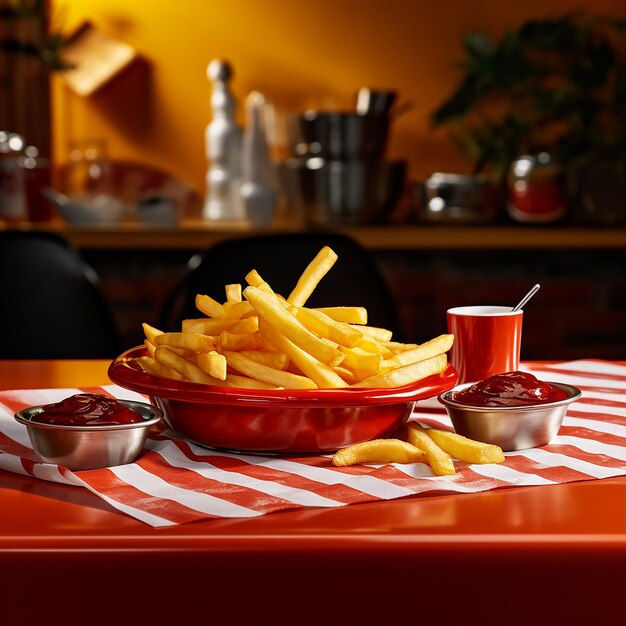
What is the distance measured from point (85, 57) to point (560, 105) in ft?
4.53

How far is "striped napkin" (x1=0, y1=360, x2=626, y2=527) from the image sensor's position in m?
0.81

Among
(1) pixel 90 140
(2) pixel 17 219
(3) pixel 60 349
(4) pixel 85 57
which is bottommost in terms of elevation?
(3) pixel 60 349

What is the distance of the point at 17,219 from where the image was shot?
10.3 ft

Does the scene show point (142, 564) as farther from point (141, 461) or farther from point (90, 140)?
point (90, 140)

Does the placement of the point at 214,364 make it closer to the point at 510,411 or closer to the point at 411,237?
the point at 510,411

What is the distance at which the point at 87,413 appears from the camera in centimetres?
91

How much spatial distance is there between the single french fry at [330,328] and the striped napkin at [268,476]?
104mm

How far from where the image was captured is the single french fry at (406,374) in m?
0.96

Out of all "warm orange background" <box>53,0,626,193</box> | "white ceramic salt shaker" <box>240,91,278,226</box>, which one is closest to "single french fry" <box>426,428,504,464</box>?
"white ceramic salt shaker" <box>240,91,278,226</box>

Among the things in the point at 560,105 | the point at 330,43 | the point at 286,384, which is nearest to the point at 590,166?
the point at 560,105

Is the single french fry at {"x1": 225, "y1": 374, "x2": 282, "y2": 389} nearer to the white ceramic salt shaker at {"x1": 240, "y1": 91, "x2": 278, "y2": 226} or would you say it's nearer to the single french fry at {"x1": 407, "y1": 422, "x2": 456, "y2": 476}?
the single french fry at {"x1": 407, "y1": 422, "x2": 456, "y2": 476}

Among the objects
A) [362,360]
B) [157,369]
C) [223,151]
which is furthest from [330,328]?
[223,151]

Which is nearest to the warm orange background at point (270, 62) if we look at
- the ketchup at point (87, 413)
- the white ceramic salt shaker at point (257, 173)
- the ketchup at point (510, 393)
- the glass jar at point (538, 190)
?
the white ceramic salt shaker at point (257, 173)

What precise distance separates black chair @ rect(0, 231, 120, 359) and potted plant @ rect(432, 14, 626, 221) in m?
1.44
